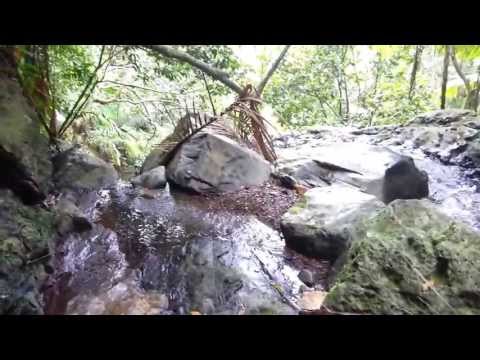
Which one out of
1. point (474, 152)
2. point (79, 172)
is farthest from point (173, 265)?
point (474, 152)

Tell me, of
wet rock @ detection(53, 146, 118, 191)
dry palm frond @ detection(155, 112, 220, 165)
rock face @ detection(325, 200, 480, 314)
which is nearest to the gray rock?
dry palm frond @ detection(155, 112, 220, 165)

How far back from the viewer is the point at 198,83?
500 cm

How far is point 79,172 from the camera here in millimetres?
2939

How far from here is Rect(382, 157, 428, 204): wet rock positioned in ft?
9.73

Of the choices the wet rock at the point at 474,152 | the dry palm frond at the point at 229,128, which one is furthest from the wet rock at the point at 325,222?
the wet rock at the point at 474,152

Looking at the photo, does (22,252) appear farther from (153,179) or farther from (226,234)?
(153,179)

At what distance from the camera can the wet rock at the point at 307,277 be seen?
1.98m

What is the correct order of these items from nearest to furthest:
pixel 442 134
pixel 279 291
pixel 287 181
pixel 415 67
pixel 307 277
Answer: pixel 279 291 → pixel 307 277 → pixel 287 181 → pixel 442 134 → pixel 415 67

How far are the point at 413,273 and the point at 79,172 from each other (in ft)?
8.53

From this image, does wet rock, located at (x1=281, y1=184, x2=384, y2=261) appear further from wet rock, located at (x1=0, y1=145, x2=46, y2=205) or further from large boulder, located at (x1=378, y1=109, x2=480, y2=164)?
large boulder, located at (x1=378, y1=109, x2=480, y2=164)

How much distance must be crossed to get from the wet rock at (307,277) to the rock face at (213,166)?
1.22 metres

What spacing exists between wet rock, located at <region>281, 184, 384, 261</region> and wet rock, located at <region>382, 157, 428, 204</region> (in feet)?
2.56

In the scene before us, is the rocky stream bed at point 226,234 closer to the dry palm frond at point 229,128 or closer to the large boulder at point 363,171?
the large boulder at point 363,171
